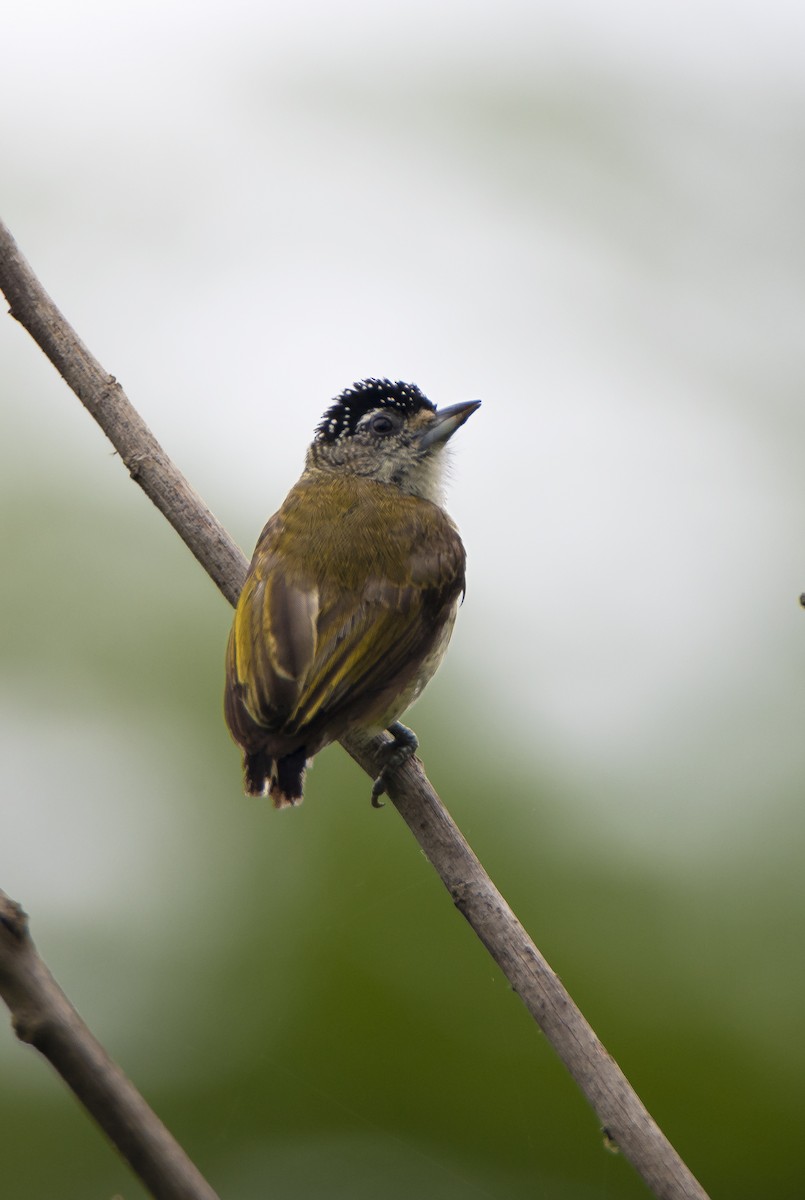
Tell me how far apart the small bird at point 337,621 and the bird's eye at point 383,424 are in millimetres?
197

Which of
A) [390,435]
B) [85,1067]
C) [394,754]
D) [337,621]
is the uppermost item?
[390,435]

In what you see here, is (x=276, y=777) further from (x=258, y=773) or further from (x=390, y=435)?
(x=390, y=435)

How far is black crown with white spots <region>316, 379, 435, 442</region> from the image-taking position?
12.7 feet

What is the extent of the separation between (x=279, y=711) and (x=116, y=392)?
0.75m

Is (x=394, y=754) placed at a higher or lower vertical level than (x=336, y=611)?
lower

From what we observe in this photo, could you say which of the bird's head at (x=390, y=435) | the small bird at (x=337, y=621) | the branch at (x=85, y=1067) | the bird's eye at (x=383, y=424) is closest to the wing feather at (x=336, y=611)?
the small bird at (x=337, y=621)

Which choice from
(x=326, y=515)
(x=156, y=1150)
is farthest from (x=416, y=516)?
(x=156, y=1150)

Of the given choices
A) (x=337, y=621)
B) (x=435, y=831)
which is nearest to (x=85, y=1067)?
(x=435, y=831)

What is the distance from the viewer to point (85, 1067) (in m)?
1.02

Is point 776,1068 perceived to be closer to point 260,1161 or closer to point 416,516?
point 260,1161

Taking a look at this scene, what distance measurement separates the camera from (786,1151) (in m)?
3.44

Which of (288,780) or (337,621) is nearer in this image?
(288,780)

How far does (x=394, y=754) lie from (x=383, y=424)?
1.39 m

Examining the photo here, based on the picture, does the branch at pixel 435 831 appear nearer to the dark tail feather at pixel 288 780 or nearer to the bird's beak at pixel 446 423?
the dark tail feather at pixel 288 780
